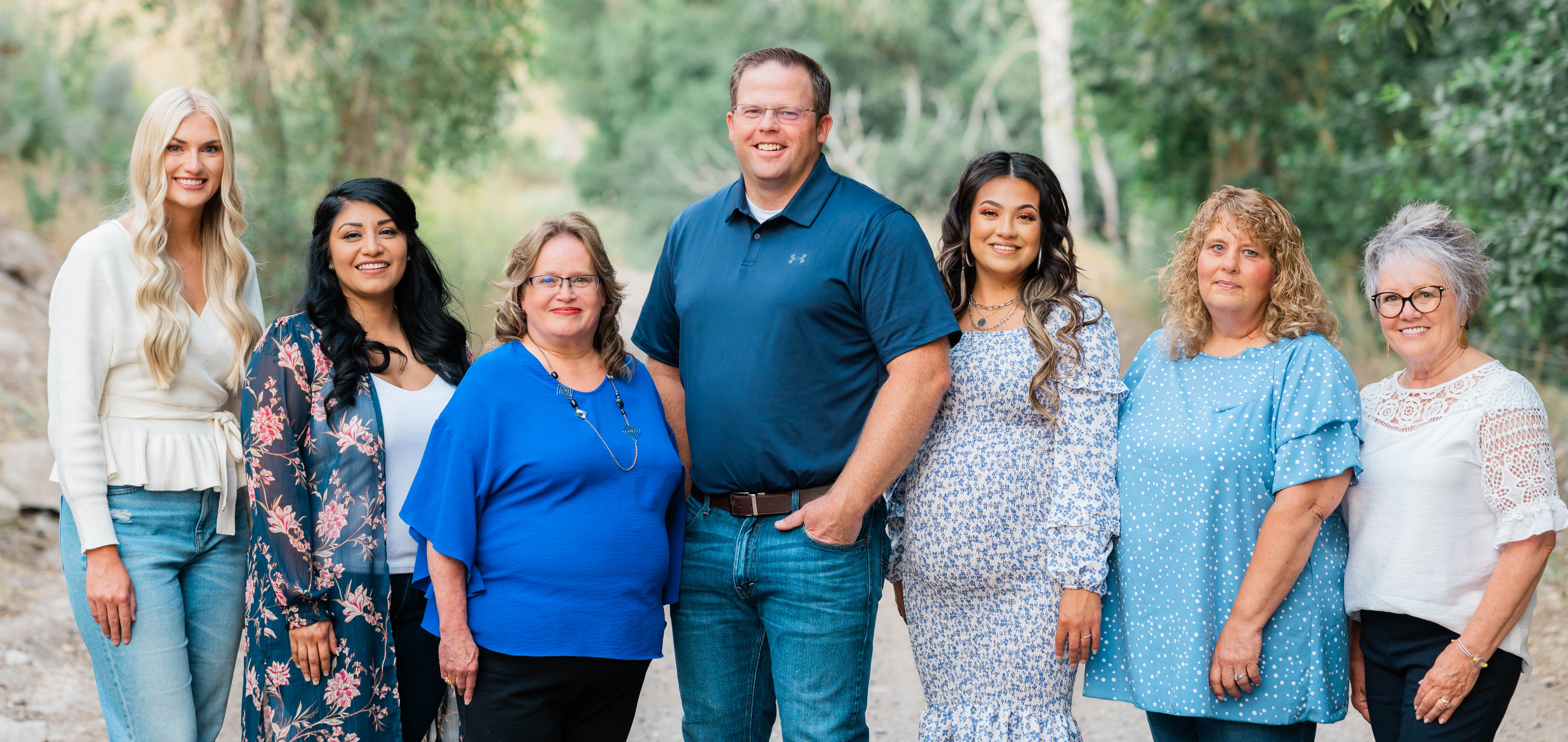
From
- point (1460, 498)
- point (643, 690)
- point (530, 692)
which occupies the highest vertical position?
point (1460, 498)

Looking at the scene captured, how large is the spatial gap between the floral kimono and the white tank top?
0.04 meters

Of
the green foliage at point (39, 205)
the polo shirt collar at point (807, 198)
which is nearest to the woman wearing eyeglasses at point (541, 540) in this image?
the polo shirt collar at point (807, 198)

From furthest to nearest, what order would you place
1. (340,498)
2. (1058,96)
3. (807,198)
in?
1. (1058,96)
2. (807,198)
3. (340,498)

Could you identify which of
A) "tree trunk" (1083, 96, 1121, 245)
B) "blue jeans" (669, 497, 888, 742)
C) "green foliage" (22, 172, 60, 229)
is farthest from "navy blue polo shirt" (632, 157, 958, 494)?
"tree trunk" (1083, 96, 1121, 245)

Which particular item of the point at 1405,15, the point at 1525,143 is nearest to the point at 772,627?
the point at 1405,15

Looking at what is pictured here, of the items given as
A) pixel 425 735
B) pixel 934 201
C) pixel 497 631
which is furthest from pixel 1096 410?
pixel 934 201

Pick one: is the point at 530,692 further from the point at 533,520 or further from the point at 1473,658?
the point at 1473,658

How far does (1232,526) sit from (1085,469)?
35 centimetres

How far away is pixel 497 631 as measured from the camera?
2.55 m

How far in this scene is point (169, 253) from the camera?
297 cm

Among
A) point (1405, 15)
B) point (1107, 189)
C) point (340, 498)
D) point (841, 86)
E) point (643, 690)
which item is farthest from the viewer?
point (841, 86)

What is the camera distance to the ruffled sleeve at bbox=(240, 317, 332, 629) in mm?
2594

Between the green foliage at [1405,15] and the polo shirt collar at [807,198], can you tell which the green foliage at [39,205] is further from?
the green foliage at [1405,15]

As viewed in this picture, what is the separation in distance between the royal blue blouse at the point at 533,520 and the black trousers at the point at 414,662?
152 millimetres
